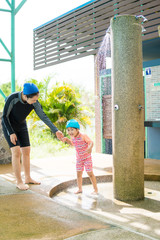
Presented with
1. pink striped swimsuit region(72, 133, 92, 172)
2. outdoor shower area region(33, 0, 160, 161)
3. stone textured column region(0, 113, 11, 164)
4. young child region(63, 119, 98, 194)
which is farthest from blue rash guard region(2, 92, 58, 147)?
outdoor shower area region(33, 0, 160, 161)

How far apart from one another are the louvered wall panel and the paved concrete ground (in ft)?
17.8

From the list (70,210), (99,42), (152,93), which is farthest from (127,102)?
(99,42)

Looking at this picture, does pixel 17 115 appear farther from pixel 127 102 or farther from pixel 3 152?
pixel 3 152

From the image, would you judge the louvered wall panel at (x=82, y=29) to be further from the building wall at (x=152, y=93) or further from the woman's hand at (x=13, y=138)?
the woman's hand at (x=13, y=138)

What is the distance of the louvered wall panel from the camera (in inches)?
365

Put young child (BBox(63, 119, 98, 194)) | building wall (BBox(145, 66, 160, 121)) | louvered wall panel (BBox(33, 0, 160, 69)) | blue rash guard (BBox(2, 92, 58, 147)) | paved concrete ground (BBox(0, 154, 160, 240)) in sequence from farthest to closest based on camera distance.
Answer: louvered wall panel (BBox(33, 0, 160, 69)), building wall (BBox(145, 66, 160, 121)), young child (BBox(63, 119, 98, 194)), blue rash guard (BBox(2, 92, 58, 147)), paved concrete ground (BBox(0, 154, 160, 240))

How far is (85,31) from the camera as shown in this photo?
12242 mm

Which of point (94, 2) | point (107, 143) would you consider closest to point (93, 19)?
point (94, 2)

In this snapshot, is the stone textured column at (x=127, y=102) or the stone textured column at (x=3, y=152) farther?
the stone textured column at (x=3, y=152)

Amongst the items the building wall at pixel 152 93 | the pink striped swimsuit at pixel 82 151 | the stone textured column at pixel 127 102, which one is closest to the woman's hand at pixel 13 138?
the pink striped swimsuit at pixel 82 151

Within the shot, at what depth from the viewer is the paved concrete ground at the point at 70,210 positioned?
233 centimetres

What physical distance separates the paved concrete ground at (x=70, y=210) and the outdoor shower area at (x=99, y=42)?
2318 millimetres

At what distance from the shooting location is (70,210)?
2.97 m

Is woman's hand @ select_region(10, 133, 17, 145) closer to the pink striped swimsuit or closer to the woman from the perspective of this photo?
the woman
